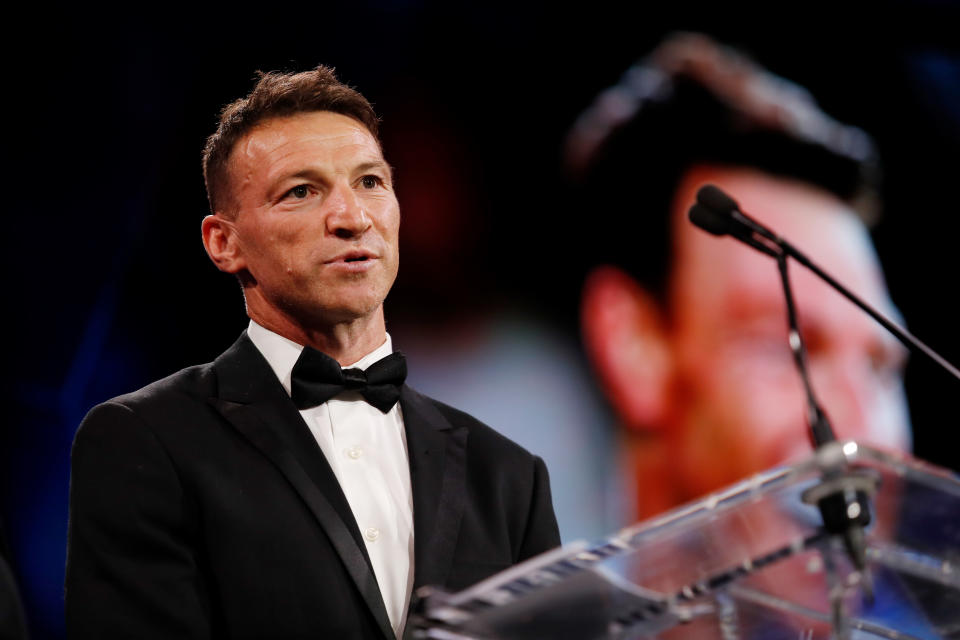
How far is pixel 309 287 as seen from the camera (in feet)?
6.90

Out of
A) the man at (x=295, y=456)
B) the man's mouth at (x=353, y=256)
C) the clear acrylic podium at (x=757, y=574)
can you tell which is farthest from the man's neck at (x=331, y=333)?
the clear acrylic podium at (x=757, y=574)

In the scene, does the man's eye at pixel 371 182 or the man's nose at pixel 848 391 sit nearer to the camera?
the man's eye at pixel 371 182

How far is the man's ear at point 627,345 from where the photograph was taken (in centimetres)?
348

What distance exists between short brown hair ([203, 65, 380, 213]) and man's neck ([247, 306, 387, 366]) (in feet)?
0.87

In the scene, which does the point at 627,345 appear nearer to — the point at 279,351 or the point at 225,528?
the point at 279,351

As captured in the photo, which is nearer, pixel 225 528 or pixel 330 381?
pixel 225 528

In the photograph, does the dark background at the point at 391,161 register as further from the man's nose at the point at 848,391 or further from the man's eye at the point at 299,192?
the man's eye at the point at 299,192

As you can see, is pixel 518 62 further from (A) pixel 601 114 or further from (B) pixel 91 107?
(B) pixel 91 107

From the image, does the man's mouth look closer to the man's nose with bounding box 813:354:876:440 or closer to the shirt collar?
the shirt collar

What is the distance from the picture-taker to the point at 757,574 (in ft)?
4.40

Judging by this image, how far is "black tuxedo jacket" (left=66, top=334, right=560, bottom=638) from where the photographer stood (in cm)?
175

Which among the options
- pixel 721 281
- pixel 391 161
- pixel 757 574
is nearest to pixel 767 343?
pixel 721 281

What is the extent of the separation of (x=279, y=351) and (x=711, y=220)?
0.83 meters

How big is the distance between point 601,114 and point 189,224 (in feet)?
4.30
